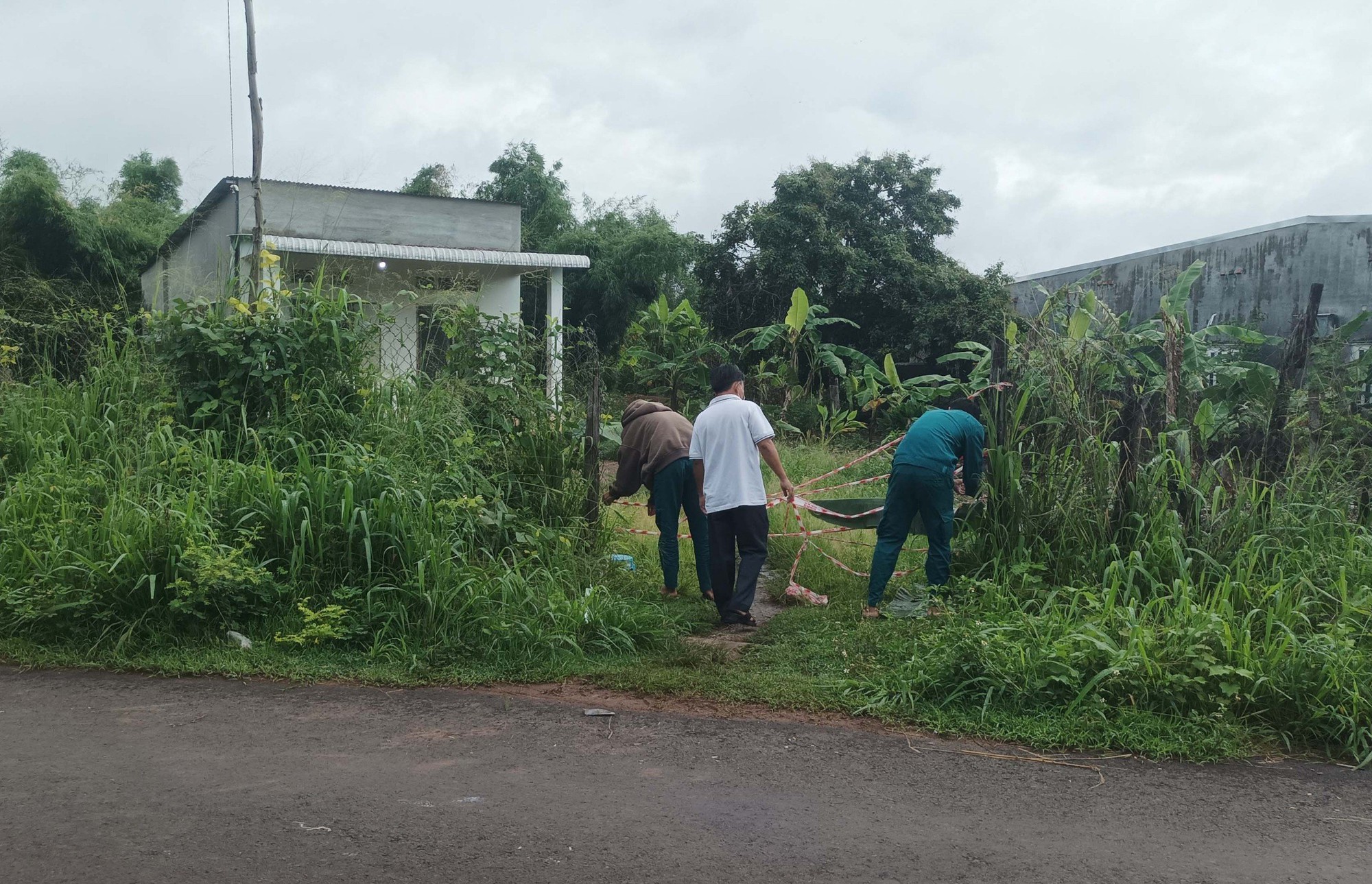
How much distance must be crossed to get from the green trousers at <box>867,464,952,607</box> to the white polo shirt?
2.59ft

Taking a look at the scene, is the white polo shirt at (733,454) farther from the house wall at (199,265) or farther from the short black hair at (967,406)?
the house wall at (199,265)

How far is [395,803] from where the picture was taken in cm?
357

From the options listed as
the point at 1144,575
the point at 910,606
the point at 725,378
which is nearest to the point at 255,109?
the point at 725,378

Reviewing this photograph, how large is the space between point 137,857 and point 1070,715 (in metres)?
3.67

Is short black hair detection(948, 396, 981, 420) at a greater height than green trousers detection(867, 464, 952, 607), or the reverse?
short black hair detection(948, 396, 981, 420)

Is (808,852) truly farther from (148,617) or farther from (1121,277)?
(1121,277)

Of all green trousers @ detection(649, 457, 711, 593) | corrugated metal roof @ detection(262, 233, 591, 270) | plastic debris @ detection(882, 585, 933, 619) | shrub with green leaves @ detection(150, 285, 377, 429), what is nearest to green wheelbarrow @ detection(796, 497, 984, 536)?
green trousers @ detection(649, 457, 711, 593)

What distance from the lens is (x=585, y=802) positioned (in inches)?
142

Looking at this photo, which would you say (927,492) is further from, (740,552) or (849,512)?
(849,512)

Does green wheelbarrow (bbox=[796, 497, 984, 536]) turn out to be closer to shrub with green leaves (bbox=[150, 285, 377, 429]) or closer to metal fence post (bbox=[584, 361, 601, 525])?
metal fence post (bbox=[584, 361, 601, 525])

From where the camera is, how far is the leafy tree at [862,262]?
63.2ft

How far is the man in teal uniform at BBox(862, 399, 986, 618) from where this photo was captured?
617 centimetres

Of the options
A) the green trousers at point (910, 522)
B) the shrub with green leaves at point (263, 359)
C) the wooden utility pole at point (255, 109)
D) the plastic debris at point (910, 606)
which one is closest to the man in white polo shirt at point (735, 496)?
the green trousers at point (910, 522)

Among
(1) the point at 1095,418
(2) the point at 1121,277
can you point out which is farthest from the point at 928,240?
(1) the point at 1095,418
